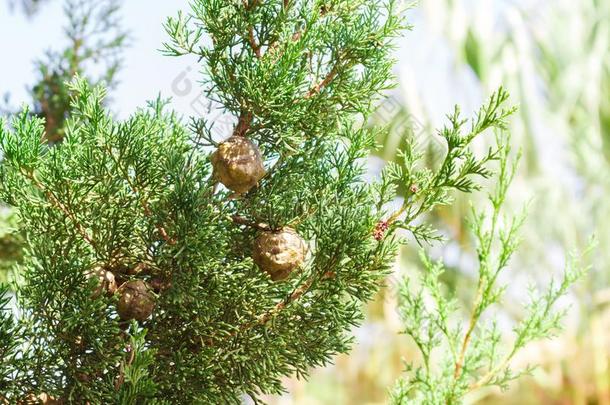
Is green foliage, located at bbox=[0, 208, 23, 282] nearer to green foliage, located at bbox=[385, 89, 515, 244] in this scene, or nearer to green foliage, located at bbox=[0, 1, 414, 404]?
green foliage, located at bbox=[0, 1, 414, 404]

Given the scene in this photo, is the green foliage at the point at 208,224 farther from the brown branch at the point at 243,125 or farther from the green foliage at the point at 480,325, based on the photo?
the green foliage at the point at 480,325

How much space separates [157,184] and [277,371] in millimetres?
240

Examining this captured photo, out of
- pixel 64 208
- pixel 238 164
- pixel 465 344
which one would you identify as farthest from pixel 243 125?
pixel 465 344

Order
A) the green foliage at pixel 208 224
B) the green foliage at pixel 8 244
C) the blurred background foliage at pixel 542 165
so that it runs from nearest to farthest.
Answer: the green foliage at pixel 208 224, the green foliage at pixel 8 244, the blurred background foliage at pixel 542 165

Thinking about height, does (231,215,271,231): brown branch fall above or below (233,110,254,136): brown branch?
below

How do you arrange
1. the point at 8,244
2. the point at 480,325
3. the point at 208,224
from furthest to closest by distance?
the point at 8,244
the point at 480,325
the point at 208,224

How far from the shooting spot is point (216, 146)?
0.80m

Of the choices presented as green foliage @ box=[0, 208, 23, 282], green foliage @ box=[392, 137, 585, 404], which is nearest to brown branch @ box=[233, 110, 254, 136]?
green foliage @ box=[392, 137, 585, 404]

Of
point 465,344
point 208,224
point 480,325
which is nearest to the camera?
point 208,224

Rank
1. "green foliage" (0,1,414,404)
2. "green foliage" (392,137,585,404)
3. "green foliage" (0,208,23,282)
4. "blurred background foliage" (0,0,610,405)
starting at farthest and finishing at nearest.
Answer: "blurred background foliage" (0,0,610,405) < "green foliage" (0,208,23,282) < "green foliage" (392,137,585,404) < "green foliage" (0,1,414,404)

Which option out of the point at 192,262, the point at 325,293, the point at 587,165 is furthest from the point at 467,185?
the point at 587,165

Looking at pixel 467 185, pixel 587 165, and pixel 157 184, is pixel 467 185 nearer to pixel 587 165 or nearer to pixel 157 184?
pixel 157 184

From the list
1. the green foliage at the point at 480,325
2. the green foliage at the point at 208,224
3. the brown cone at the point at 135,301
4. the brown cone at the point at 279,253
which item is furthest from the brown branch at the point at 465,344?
the brown cone at the point at 135,301

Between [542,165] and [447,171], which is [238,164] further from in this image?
[542,165]
